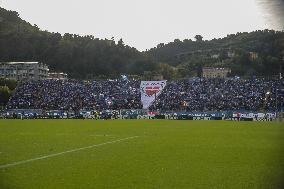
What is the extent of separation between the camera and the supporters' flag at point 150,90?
2352 inches

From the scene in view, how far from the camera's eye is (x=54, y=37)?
6812 centimetres

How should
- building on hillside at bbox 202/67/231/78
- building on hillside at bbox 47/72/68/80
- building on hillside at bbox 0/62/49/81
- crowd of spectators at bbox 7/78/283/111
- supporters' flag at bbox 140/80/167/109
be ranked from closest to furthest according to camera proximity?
crowd of spectators at bbox 7/78/283/111, supporters' flag at bbox 140/80/167/109, building on hillside at bbox 202/67/231/78, building on hillside at bbox 0/62/49/81, building on hillside at bbox 47/72/68/80

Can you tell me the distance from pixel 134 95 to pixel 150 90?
2.22m

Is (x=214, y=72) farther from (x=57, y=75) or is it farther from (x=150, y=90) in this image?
(x=57, y=75)

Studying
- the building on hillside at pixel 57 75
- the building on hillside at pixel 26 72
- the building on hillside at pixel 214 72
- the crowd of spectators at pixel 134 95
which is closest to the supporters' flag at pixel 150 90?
the crowd of spectators at pixel 134 95

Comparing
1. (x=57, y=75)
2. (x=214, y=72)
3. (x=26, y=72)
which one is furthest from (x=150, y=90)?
(x=26, y=72)

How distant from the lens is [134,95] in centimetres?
6053

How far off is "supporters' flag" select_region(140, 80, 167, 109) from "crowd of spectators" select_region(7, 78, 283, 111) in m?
0.66

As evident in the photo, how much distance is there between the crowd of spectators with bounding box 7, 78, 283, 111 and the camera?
54.2 metres

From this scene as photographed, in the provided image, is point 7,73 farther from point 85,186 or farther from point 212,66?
point 85,186

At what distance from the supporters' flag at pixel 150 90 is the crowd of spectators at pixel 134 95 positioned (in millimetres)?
663

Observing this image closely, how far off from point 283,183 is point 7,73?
3750 inches

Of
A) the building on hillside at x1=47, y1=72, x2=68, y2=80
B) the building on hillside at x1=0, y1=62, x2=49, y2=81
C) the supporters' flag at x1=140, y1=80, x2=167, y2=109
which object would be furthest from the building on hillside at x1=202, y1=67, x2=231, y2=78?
the building on hillside at x1=0, y1=62, x2=49, y2=81

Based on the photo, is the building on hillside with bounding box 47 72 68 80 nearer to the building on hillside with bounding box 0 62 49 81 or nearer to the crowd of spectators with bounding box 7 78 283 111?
the building on hillside with bounding box 0 62 49 81
